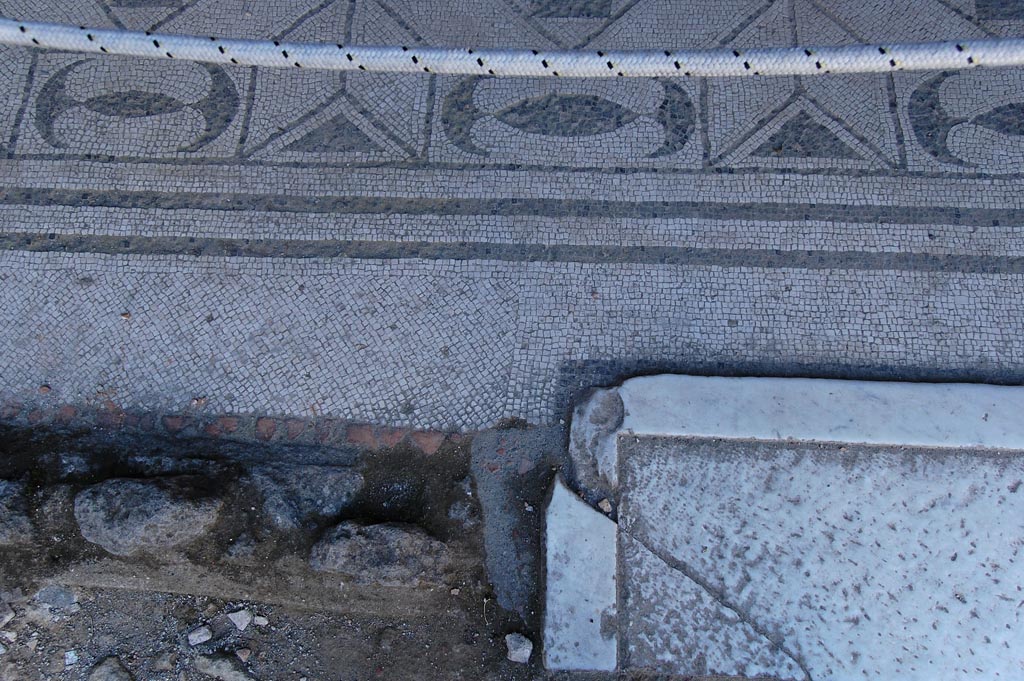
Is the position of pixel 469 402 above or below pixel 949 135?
below

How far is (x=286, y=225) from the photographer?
498 centimetres

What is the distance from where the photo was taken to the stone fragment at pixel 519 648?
420 centimetres

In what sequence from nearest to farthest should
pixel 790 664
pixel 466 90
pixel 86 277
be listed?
pixel 790 664 → pixel 86 277 → pixel 466 90

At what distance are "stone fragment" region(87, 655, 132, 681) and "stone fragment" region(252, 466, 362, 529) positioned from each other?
1.33 metres

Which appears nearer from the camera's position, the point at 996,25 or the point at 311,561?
the point at 311,561

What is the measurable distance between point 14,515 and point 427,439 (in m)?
2.59

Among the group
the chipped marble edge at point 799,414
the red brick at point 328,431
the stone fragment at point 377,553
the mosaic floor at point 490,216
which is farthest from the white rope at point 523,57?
the stone fragment at point 377,553

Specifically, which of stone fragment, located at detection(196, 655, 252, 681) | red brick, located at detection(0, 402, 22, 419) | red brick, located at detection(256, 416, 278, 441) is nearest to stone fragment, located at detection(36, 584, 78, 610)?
stone fragment, located at detection(196, 655, 252, 681)

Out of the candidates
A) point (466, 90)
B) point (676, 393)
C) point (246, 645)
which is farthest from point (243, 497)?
point (466, 90)

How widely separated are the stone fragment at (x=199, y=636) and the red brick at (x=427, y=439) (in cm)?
176

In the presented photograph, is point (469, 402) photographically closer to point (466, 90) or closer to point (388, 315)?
point (388, 315)

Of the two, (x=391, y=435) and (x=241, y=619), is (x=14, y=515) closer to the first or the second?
(x=241, y=619)

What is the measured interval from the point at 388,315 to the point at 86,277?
2176 millimetres

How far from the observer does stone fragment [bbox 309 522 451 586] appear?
421 centimetres
